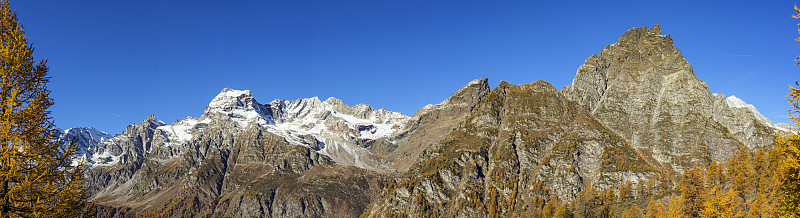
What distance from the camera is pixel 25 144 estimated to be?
24.1 meters

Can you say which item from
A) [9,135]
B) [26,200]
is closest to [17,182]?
[26,200]

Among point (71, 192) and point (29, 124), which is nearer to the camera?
point (29, 124)

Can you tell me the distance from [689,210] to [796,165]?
102m

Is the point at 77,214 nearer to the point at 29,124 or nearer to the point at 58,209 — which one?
the point at 58,209

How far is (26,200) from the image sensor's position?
23.8 m

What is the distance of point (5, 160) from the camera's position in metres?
23.4

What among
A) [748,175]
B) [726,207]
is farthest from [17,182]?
[748,175]

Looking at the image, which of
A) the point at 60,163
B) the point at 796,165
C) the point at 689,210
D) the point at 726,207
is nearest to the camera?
the point at 60,163

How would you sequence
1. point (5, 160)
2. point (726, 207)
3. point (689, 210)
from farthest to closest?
point (689, 210) < point (726, 207) < point (5, 160)

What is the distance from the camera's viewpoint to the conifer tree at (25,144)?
23.5 metres

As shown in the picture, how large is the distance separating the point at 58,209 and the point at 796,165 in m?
46.8

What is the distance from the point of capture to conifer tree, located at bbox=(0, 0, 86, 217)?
23.5m

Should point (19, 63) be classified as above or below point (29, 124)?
above

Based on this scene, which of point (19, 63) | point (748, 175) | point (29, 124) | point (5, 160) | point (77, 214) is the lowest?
point (77, 214)
